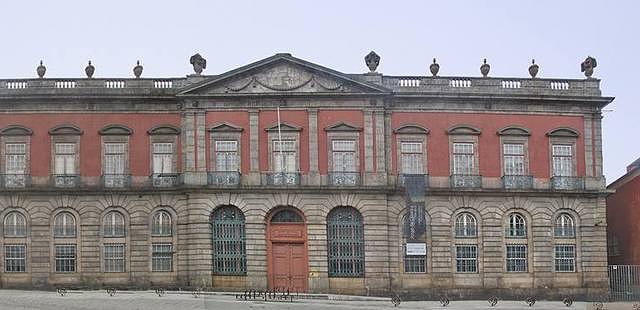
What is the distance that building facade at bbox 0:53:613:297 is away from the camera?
48.4m

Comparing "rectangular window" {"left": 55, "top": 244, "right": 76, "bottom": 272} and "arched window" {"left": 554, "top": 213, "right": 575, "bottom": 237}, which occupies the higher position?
"arched window" {"left": 554, "top": 213, "right": 575, "bottom": 237}

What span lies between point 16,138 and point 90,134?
337 centimetres

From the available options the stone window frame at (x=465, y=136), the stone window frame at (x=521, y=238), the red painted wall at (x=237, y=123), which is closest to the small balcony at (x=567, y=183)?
the stone window frame at (x=521, y=238)

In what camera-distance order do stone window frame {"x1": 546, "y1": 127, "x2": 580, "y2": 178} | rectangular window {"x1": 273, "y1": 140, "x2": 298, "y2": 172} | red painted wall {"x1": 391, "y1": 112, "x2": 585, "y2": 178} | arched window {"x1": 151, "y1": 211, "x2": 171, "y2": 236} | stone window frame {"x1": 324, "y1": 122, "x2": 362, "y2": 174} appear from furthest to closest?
stone window frame {"x1": 546, "y1": 127, "x2": 580, "y2": 178} → red painted wall {"x1": 391, "y1": 112, "x2": 585, "y2": 178} → arched window {"x1": 151, "y1": 211, "x2": 171, "y2": 236} → stone window frame {"x1": 324, "y1": 122, "x2": 362, "y2": 174} → rectangular window {"x1": 273, "y1": 140, "x2": 298, "y2": 172}

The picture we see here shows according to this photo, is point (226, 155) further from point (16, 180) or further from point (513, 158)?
point (513, 158)

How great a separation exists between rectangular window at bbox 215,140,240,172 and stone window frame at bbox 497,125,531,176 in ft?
40.7

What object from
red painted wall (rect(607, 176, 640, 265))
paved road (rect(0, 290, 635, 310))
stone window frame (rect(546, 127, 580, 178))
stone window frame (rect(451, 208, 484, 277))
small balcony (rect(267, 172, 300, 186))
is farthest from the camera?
red painted wall (rect(607, 176, 640, 265))

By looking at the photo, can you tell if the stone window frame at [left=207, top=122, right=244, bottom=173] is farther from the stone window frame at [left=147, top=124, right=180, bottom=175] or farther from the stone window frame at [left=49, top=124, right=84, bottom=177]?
the stone window frame at [left=49, top=124, right=84, bottom=177]

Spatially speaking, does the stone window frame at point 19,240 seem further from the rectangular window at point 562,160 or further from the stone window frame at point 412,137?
the rectangular window at point 562,160

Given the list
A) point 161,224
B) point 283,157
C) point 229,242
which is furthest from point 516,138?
point 161,224

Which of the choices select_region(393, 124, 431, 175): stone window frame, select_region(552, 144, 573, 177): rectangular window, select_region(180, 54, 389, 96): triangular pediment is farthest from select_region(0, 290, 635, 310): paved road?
select_region(180, 54, 389, 96): triangular pediment

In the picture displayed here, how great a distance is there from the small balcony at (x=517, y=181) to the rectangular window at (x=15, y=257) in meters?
22.3

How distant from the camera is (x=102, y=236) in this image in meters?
49.1

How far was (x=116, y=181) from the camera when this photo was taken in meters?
49.3
